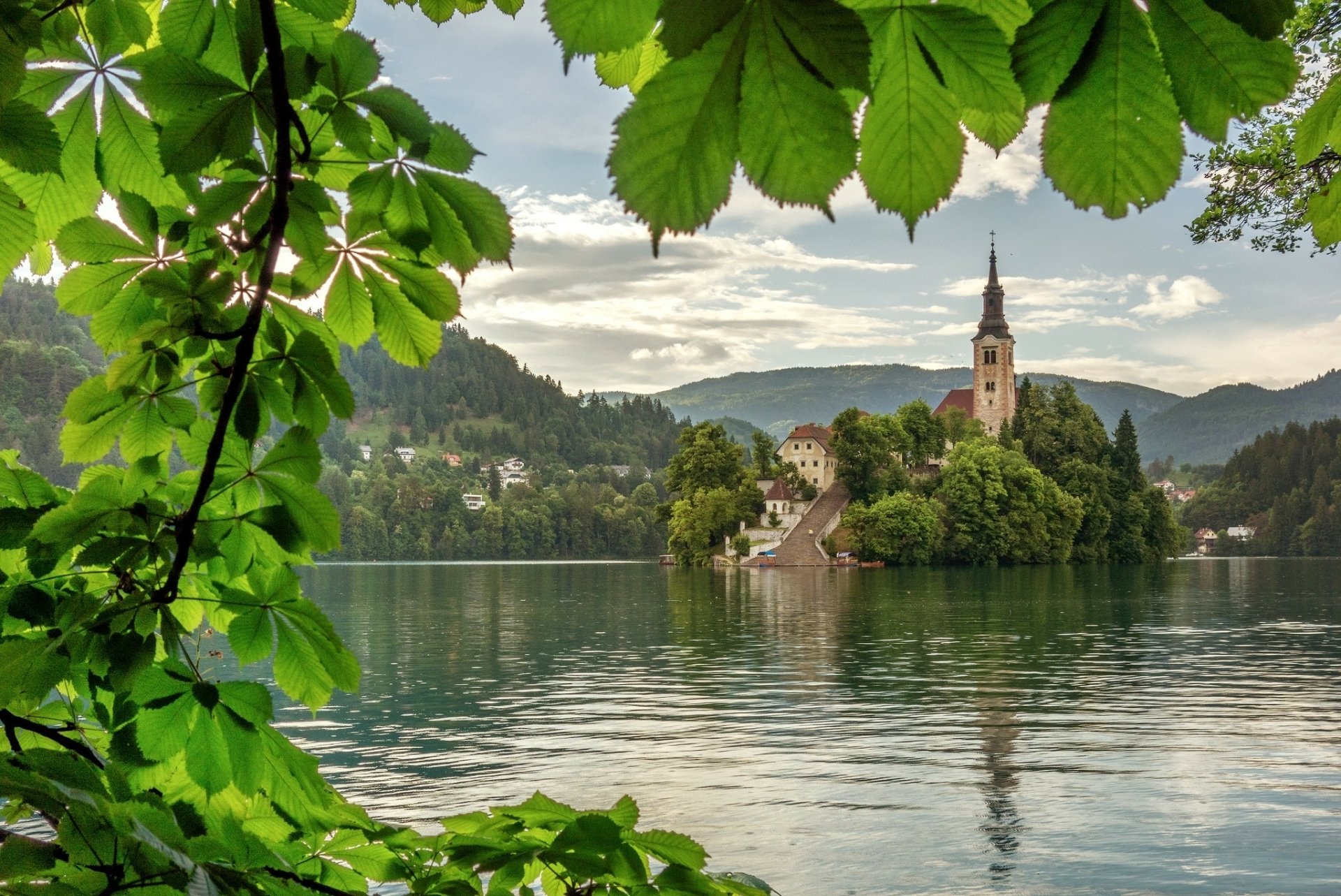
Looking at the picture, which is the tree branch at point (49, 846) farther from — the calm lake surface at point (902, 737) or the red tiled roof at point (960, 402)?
the red tiled roof at point (960, 402)

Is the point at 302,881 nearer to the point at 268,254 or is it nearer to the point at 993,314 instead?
the point at 268,254

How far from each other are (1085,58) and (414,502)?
152761 millimetres

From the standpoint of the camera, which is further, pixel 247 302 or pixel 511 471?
pixel 511 471

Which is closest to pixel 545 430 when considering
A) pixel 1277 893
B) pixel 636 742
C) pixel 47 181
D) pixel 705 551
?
pixel 705 551

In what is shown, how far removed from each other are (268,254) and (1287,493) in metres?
162

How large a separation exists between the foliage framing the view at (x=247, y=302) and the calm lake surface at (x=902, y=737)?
9.81 metres

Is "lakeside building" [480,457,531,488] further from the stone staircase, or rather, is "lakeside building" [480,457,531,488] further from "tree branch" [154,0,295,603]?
"tree branch" [154,0,295,603]

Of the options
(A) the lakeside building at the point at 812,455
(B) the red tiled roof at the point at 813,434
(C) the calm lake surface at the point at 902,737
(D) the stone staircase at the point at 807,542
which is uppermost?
(B) the red tiled roof at the point at 813,434

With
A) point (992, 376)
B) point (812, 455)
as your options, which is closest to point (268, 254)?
point (812, 455)

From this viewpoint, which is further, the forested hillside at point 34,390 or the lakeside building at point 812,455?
the lakeside building at point 812,455

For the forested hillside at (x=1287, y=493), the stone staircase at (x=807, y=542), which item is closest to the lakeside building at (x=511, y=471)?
the stone staircase at (x=807, y=542)

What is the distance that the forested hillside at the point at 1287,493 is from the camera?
136 m

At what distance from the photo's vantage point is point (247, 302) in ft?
Result: 4.94

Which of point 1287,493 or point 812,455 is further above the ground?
point 812,455
